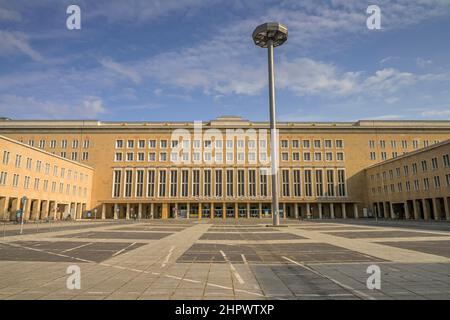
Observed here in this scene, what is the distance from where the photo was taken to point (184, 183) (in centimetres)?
7794

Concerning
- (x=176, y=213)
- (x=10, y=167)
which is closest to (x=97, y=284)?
(x=10, y=167)

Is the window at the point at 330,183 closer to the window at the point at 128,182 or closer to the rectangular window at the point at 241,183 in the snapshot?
the rectangular window at the point at 241,183

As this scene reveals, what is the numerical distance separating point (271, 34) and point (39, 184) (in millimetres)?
50278

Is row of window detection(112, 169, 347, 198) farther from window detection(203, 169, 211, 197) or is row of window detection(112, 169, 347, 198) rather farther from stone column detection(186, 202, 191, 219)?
stone column detection(186, 202, 191, 219)

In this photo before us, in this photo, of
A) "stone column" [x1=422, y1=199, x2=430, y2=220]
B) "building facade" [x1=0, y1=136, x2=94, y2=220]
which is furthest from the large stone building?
"stone column" [x1=422, y1=199, x2=430, y2=220]

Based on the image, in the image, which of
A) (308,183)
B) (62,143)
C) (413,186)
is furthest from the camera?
(62,143)

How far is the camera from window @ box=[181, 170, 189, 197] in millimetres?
77500

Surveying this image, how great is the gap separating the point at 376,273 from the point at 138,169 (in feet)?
244

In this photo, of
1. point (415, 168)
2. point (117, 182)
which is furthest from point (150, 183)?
point (415, 168)

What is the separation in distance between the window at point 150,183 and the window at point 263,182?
2845cm

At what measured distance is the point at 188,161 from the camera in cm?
7912

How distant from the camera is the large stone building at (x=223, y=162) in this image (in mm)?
77500

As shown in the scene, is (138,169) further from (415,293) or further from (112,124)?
Result: (415,293)

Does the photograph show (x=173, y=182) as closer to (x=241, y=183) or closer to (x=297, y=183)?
(x=241, y=183)
